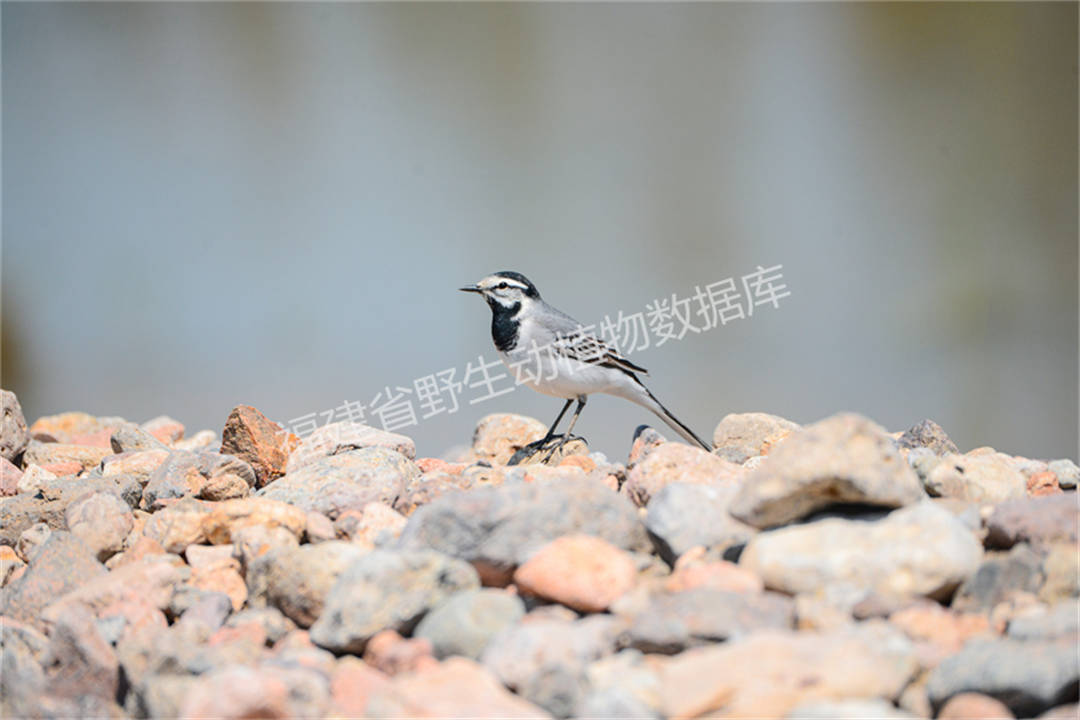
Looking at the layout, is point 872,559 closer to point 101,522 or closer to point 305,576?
point 305,576

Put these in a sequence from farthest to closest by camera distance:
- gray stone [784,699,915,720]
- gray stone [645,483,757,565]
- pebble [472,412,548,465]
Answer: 1. pebble [472,412,548,465]
2. gray stone [645,483,757,565]
3. gray stone [784,699,915,720]

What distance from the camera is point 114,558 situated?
2811 millimetres

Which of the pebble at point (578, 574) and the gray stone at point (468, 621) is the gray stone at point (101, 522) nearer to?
the gray stone at point (468, 621)

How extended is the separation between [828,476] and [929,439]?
189 cm

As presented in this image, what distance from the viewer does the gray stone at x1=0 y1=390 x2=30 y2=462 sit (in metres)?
4.02

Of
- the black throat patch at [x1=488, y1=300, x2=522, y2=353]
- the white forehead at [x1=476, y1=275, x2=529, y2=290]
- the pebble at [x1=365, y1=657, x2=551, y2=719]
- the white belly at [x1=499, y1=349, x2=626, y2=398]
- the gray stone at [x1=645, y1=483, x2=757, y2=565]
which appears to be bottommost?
the pebble at [x1=365, y1=657, x2=551, y2=719]

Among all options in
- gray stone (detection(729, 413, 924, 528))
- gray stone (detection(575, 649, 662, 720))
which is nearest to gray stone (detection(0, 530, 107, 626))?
gray stone (detection(575, 649, 662, 720))

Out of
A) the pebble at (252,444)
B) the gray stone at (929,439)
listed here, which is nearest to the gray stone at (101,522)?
the pebble at (252,444)

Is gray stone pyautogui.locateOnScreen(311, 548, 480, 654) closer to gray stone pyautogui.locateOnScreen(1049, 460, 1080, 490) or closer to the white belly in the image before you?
Answer: gray stone pyautogui.locateOnScreen(1049, 460, 1080, 490)

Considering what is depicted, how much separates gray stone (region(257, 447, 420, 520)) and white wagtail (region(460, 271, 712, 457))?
1809 millimetres

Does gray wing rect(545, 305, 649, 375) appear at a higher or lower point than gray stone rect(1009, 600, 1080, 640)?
higher

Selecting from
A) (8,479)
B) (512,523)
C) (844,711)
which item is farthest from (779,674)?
(8,479)

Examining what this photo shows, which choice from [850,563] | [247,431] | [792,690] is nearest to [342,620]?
[792,690]

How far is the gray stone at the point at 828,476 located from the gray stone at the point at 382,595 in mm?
755
